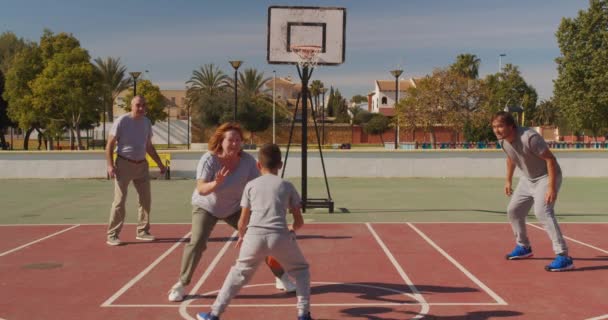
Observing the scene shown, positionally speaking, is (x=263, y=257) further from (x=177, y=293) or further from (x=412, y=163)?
(x=412, y=163)

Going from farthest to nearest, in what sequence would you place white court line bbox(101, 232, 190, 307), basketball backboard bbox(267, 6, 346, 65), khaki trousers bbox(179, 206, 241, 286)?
1. basketball backboard bbox(267, 6, 346, 65)
2. white court line bbox(101, 232, 190, 307)
3. khaki trousers bbox(179, 206, 241, 286)

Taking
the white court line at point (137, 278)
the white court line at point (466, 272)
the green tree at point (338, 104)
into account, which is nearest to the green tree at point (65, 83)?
the white court line at point (137, 278)

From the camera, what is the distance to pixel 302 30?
42.6 feet

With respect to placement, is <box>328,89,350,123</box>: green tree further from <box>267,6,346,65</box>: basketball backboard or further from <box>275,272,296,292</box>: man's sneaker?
<box>275,272,296,292</box>: man's sneaker

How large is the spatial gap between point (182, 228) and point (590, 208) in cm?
894

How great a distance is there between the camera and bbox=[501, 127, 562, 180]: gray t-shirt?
22.2 ft

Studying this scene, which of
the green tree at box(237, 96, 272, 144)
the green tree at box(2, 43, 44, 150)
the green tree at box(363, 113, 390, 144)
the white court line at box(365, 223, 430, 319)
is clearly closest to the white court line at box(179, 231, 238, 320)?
the white court line at box(365, 223, 430, 319)

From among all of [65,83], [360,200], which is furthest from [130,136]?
[65,83]

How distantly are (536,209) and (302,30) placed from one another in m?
7.37

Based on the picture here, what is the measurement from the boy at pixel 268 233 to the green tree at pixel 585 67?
3645 cm

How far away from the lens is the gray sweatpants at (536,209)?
22.7 ft

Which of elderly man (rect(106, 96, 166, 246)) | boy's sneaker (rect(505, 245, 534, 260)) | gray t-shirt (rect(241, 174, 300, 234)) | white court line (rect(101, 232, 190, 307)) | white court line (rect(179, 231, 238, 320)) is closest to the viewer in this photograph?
gray t-shirt (rect(241, 174, 300, 234))

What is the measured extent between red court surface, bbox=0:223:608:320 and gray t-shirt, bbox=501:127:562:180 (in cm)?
114

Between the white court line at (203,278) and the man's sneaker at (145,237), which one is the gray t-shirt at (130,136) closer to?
the man's sneaker at (145,237)
